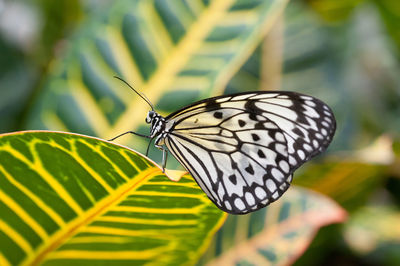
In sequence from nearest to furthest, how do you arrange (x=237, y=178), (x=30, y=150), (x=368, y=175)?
(x=30, y=150)
(x=237, y=178)
(x=368, y=175)

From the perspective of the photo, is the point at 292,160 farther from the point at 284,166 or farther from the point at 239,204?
the point at 239,204

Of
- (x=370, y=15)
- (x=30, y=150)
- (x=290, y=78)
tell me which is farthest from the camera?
(x=370, y=15)

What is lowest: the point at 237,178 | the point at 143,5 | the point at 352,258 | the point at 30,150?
the point at 352,258

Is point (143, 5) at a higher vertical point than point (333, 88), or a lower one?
higher

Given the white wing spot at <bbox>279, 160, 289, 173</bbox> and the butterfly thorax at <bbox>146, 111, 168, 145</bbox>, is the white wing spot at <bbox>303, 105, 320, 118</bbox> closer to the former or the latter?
the white wing spot at <bbox>279, 160, 289, 173</bbox>

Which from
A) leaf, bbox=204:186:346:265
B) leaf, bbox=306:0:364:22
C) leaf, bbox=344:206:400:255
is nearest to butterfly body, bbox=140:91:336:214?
leaf, bbox=204:186:346:265

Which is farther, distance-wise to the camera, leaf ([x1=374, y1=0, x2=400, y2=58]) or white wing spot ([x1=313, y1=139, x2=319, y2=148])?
leaf ([x1=374, y1=0, x2=400, y2=58])

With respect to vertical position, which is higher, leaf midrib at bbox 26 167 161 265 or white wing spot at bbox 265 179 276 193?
leaf midrib at bbox 26 167 161 265

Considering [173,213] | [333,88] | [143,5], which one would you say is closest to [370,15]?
[333,88]

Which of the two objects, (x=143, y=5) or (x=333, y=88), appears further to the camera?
(x=333, y=88)

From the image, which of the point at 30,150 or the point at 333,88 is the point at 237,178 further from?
the point at 333,88
